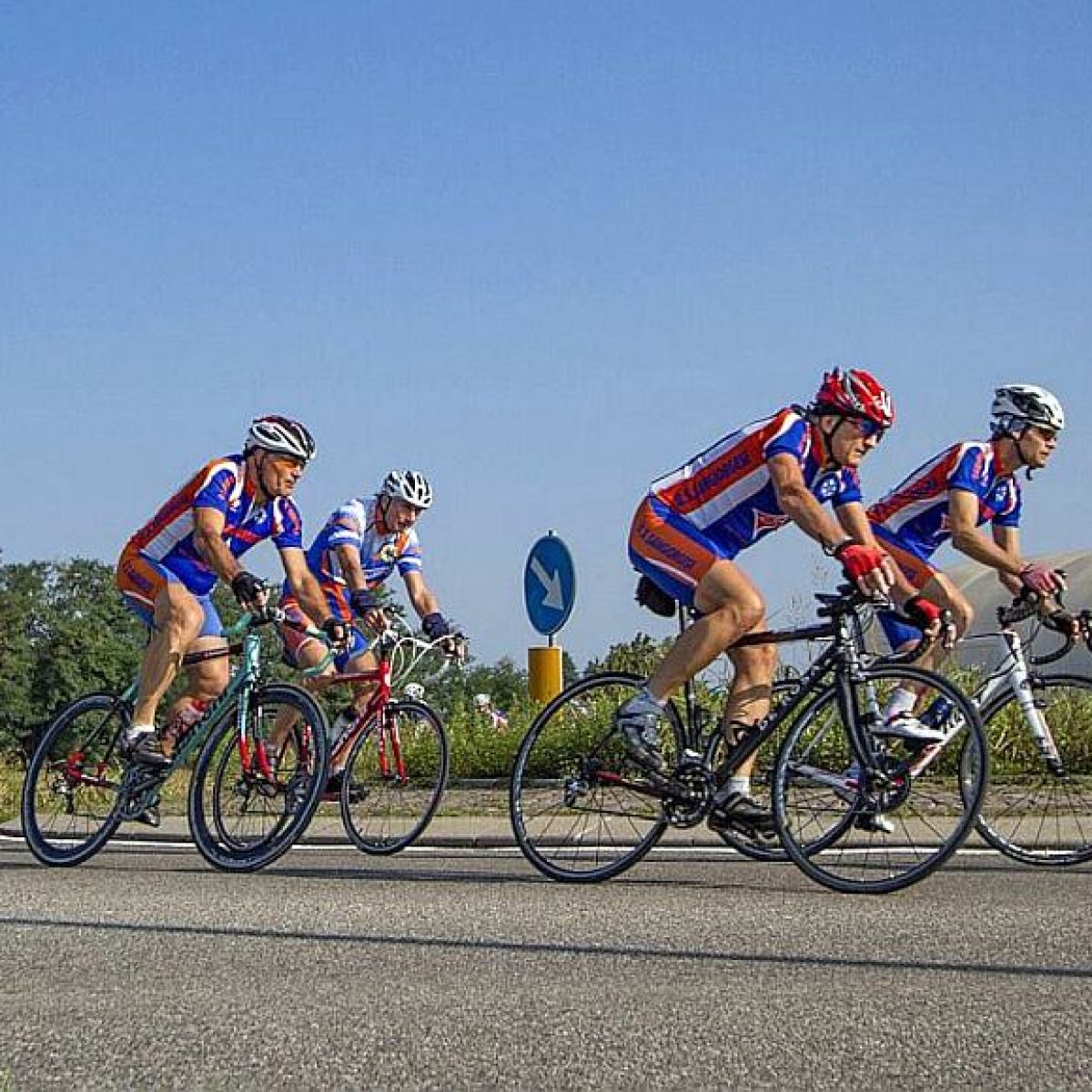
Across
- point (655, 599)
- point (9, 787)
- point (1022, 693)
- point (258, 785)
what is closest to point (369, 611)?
point (258, 785)

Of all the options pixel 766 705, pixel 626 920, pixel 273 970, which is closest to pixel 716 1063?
pixel 273 970

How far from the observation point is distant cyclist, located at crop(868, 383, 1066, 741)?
913 cm

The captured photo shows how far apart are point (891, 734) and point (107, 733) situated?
163 inches

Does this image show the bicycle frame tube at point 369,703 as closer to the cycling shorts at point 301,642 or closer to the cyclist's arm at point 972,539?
the cycling shorts at point 301,642

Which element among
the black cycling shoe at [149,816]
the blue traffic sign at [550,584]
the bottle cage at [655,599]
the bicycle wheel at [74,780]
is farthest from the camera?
the blue traffic sign at [550,584]

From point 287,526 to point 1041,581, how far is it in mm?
3658

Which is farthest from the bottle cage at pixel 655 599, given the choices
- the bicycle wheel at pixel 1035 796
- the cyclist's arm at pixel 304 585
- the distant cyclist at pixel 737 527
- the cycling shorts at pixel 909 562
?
the cyclist's arm at pixel 304 585

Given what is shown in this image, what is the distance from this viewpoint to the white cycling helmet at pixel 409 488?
11008 millimetres

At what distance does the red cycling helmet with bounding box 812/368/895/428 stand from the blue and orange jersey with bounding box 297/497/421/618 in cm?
361

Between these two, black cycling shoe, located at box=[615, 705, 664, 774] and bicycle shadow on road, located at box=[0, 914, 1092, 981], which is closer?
bicycle shadow on road, located at box=[0, 914, 1092, 981]

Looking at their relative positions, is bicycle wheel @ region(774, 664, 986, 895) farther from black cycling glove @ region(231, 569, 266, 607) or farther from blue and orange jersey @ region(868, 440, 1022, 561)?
black cycling glove @ region(231, 569, 266, 607)

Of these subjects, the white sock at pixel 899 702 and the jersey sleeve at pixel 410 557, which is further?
the jersey sleeve at pixel 410 557

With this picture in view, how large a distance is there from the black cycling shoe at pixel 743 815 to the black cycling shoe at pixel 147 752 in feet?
9.48

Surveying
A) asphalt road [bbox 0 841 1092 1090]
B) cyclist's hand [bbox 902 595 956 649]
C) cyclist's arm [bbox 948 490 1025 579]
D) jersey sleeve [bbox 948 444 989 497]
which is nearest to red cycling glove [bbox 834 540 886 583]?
cyclist's hand [bbox 902 595 956 649]
